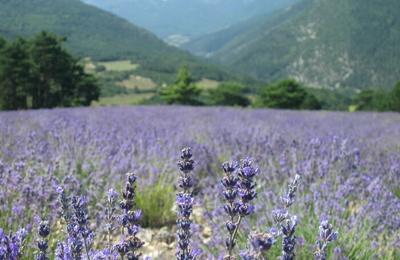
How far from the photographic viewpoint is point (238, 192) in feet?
4.48

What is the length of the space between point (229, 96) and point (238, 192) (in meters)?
51.0

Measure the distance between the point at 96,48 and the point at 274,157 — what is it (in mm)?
140892

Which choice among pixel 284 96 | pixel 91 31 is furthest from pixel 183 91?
pixel 91 31

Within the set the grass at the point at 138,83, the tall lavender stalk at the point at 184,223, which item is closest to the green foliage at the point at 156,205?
the tall lavender stalk at the point at 184,223

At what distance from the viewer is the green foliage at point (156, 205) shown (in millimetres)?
3668

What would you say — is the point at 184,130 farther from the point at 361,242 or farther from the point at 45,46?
the point at 45,46

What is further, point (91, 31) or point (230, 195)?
point (91, 31)

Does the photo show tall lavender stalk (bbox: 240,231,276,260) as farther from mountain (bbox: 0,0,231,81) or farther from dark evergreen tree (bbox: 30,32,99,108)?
mountain (bbox: 0,0,231,81)

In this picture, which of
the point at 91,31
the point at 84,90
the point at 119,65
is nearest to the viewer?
the point at 84,90

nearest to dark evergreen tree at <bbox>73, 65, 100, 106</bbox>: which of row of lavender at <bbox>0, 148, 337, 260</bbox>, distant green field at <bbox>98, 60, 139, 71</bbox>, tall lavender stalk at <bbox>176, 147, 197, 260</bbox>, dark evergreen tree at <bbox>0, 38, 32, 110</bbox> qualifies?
dark evergreen tree at <bbox>0, 38, 32, 110</bbox>

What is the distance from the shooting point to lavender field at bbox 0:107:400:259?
2537 millimetres

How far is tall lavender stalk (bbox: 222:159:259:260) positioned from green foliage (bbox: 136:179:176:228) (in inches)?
91.4

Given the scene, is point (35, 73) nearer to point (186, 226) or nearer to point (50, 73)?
point (50, 73)

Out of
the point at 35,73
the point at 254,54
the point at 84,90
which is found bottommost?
the point at 84,90
